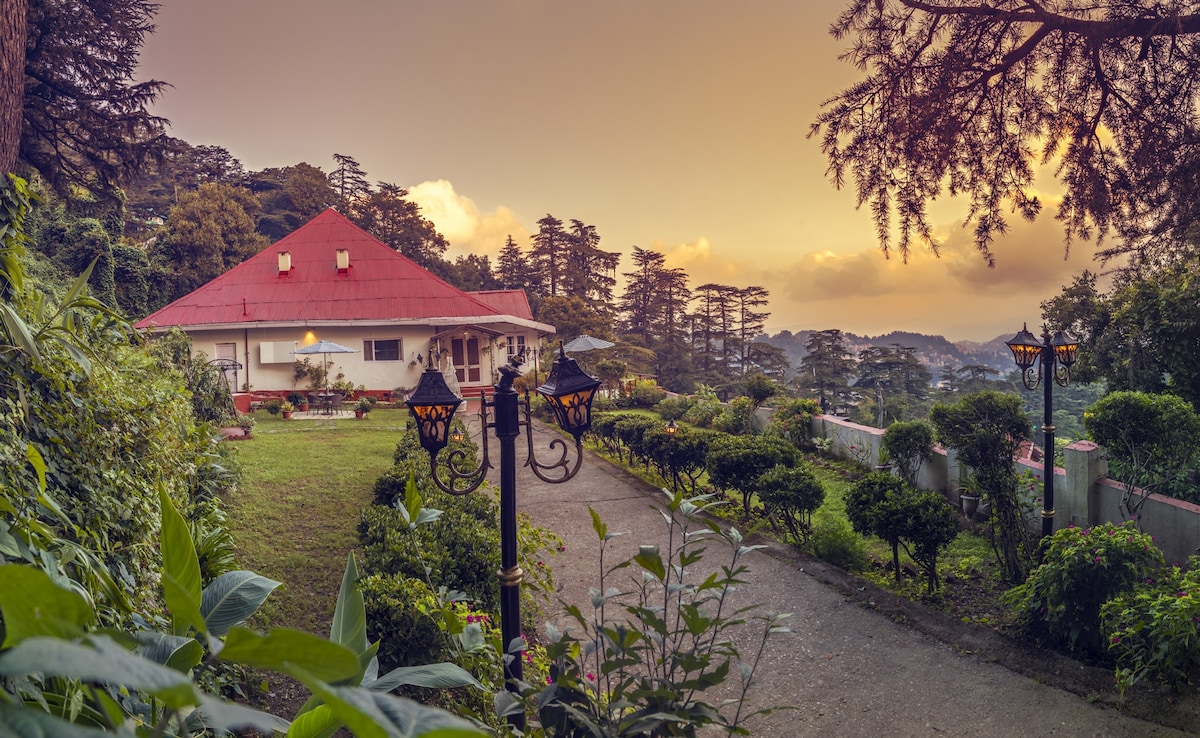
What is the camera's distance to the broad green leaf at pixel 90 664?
0.95 feet

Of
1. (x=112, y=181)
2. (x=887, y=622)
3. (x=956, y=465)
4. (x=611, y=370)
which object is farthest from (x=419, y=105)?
(x=887, y=622)

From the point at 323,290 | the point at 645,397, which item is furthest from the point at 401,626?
the point at 323,290

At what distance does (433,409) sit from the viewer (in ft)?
9.86

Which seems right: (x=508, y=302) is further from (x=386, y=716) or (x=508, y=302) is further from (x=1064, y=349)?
(x=386, y=716)

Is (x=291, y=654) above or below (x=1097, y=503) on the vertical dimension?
above

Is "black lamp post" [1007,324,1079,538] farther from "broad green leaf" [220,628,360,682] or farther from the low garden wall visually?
"broad green leaf" [220,628,360,682]

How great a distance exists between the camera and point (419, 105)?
13852mm

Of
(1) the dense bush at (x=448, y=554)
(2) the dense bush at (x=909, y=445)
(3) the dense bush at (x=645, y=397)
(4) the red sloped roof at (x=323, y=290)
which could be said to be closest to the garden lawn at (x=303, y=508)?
(1) the dense bush at (x=448, y=554)

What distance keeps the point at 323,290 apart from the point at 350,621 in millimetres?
20544

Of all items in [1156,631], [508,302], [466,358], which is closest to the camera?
[1156,631]

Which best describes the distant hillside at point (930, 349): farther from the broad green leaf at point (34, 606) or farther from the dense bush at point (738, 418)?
the broad green leaf at point (34, 606)

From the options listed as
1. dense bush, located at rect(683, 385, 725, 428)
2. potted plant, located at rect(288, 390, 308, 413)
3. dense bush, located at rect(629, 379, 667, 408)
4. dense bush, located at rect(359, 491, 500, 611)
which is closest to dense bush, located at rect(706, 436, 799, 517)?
dense bush, located at rect(359, 491, 500, 611)

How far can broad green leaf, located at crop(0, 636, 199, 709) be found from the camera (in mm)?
289

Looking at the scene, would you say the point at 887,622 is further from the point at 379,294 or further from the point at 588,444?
the point at 379,294
